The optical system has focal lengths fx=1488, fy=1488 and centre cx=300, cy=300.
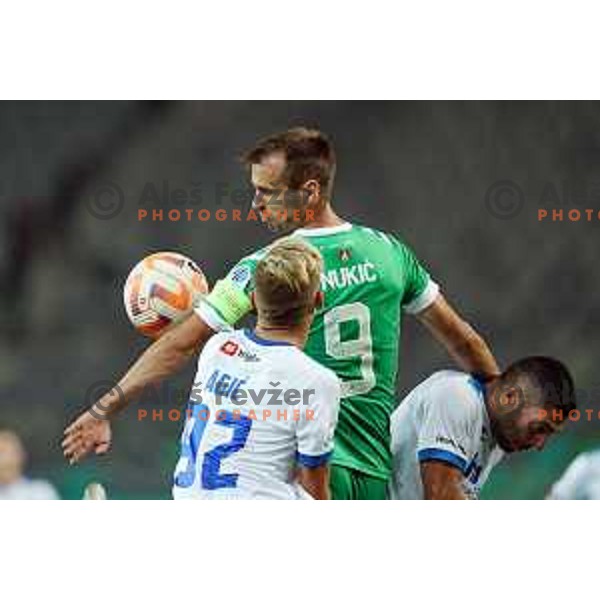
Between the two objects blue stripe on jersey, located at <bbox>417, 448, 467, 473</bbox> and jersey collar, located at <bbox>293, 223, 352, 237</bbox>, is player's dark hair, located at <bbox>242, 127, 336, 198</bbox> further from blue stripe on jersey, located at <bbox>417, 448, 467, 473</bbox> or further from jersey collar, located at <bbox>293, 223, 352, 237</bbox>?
blue stripe on jersey, located at <bbox>417, 448, 467, 473</bbox>

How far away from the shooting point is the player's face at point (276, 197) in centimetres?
598

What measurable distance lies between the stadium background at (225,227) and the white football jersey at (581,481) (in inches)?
1.8

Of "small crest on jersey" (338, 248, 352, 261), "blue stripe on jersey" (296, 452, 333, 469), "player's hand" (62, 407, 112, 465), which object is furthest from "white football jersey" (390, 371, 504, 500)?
"player's hand" (62, 407, 112, 465)

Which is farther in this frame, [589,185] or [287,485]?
[589,185]

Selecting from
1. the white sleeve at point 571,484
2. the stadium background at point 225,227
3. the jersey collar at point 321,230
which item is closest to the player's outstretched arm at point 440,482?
the stadium background at point 225,227

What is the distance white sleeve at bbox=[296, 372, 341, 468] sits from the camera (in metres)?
5.62

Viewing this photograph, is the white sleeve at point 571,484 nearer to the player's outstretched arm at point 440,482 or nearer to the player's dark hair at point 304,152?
the player's outstretched arm at point 440,482

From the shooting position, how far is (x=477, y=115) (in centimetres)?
609

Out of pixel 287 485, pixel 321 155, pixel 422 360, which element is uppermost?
pixel 321 155

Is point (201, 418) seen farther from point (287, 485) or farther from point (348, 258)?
point (348, 258)

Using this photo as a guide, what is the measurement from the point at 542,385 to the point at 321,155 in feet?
4.31

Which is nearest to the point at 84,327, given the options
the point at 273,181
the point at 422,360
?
the point at 273,181

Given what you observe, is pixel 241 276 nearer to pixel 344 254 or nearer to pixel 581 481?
pixel 344 254

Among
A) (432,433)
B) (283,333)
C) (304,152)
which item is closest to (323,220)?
(304,152)
